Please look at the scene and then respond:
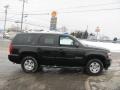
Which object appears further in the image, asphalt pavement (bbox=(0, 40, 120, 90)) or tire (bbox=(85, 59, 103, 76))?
tire (bbox=(85, 59, 103, 76))

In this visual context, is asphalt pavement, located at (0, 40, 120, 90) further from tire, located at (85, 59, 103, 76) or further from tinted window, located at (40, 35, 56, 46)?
tinted window, located at (40, 35, 56, 46)

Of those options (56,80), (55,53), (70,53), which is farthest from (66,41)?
(56,80)

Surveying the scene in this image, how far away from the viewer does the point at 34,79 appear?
1220cm

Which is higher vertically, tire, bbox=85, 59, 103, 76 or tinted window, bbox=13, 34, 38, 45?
tinted window, bbox=13, 34, 38, 45

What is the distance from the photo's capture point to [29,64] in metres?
13.8

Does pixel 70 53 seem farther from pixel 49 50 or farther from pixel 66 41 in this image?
pixel 49 50

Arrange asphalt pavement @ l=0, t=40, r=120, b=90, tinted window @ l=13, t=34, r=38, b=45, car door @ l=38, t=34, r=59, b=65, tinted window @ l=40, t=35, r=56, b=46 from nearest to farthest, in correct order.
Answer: asphalt pavement @ l=0, t=40, r=120, b=90, car door @ l=38, t=34, r=59, b=65, tinted window @ l=40, t=35, r=56, b=46, tinted window @ l=13, t=34, r=38, b=45

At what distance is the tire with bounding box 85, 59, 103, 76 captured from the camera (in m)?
13.5

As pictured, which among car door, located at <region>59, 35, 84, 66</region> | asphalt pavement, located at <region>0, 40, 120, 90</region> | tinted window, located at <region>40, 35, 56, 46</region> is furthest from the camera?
tinted window, located at <region>40, 35, 56, 46</region>

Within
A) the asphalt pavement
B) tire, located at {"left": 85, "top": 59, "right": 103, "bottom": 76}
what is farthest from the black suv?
the asphalt pavement

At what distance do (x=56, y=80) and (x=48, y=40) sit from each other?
2.43 meters

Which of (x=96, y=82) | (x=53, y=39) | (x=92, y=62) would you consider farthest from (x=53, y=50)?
(x=96, y=82)

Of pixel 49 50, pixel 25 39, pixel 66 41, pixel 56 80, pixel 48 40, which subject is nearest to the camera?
pixel 56 80

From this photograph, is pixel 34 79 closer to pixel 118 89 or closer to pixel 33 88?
pixel 33 88
